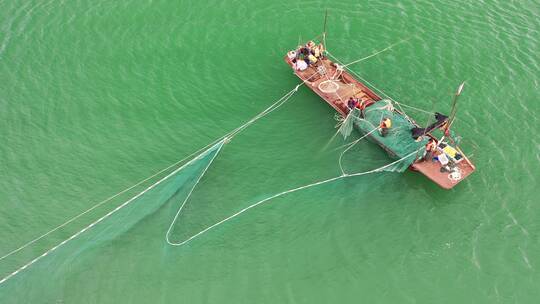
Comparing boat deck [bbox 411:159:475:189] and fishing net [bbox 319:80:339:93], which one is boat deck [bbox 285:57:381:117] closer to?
fishing net [bbox 319:80:339:93]

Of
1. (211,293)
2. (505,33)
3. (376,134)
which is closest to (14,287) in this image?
(211,293)

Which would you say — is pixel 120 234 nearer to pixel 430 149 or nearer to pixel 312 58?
pixel 312 58

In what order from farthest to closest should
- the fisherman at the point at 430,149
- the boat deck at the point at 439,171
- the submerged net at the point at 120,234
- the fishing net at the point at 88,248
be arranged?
1. the fisherman at the point at 430,149
2. the boat deck at the point at 439,171
3. the submerged net at the point at 120,234
4. the fishing net at the point at 88,248

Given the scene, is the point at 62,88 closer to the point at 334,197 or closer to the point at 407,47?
the point at 334,197

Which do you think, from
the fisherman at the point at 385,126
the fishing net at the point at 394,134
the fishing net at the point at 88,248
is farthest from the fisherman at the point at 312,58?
the fishing net at the point at 88,248

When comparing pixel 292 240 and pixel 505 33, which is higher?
pixel 505 33

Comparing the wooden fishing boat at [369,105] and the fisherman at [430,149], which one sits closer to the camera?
the wooden fishing boat at [369,105]

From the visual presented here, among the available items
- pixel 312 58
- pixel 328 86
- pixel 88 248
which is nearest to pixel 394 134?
pixel 328 86

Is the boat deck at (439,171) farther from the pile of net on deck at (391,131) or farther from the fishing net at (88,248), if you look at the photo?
the fishing net at (88,248)
